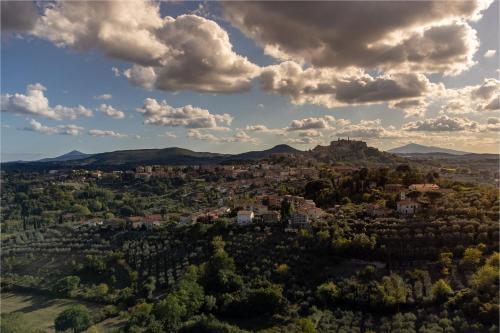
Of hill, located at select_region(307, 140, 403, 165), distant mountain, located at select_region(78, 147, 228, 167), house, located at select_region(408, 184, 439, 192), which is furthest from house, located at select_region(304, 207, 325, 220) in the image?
distant mountain, located at select_region(78, 147, 228, 167)

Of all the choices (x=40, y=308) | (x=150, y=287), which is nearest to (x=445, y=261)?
(x=150, y=287)

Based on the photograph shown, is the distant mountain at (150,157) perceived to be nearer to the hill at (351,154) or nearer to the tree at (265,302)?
the hill at (351,154)

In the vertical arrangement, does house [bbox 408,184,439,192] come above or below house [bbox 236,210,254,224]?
above

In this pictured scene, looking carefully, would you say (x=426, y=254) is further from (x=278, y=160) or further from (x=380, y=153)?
(x=380, y=153)

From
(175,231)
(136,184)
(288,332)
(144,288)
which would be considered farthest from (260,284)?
(136,184)

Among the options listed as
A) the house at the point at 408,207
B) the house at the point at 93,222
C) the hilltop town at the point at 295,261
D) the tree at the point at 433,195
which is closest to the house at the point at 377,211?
the hilltop town at the point at 295,261

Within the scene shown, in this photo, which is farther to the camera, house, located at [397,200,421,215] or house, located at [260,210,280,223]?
house, located at [260,210,280,223]

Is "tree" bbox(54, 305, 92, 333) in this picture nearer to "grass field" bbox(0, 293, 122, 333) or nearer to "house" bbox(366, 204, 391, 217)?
"grass field" bbox(0, 293, 122, 333)

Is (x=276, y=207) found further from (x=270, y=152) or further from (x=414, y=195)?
(x=270, y=152)
